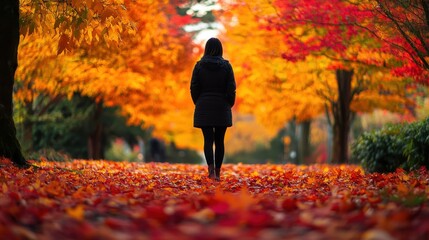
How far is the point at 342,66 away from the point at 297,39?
123 centimetres

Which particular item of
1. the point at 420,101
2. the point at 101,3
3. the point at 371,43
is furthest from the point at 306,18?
the point at 420,101

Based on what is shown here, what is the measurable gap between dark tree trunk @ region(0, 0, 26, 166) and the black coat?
2.50 metres

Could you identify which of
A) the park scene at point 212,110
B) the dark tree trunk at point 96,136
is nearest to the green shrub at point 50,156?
the park scene at point 212,110

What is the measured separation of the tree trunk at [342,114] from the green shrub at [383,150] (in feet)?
20.1

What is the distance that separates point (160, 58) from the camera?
17.4m

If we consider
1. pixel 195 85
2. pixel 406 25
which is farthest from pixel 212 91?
pixel 406 25

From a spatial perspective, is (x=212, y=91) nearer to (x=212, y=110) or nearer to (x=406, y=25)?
(x=212, y=110)

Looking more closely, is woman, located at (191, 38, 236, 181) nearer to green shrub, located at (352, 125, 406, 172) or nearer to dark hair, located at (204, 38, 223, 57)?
dark hair, located at (204, 38, 223, 57)

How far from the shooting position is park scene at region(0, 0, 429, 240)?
13.7 ft

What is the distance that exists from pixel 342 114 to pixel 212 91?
11.0 meters

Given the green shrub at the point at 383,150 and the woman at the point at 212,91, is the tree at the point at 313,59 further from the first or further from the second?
the woman at the point at 212,91

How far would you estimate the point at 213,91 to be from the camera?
346 inches

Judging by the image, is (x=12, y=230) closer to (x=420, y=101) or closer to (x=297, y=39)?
(x=297, y=39)

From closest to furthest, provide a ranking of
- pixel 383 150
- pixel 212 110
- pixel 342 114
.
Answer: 1. pixel 212 110
2. pixel 383 150
3. pixel 342 114
